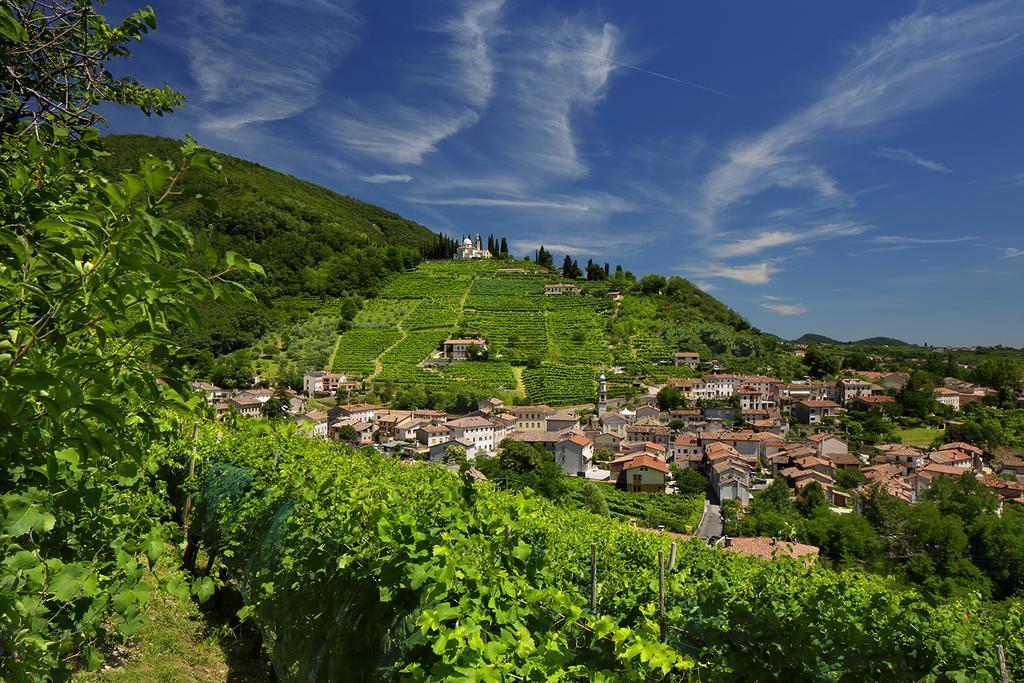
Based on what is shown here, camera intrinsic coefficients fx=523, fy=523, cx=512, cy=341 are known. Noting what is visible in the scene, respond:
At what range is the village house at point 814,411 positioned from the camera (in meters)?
64.8

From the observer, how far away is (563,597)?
217 centimetres

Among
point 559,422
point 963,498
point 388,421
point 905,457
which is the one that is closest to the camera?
point 963,498

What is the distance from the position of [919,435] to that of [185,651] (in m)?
71.7

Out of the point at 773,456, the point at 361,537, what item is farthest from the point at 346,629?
the point at 773,456

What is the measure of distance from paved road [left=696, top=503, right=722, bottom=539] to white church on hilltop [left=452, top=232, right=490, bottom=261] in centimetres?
9115

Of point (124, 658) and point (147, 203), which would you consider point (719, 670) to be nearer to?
point (147, 203)

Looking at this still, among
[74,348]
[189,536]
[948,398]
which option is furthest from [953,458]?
[74,348]

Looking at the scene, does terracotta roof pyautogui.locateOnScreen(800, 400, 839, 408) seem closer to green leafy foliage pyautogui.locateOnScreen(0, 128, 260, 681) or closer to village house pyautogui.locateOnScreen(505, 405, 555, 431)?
village house pyautogui.locateOnScreen(505, 405, 555, 431)

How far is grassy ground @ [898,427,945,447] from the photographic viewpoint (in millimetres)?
54812

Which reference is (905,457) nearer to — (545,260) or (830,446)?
(830,446)

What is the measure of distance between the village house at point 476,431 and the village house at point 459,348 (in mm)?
→ 21023

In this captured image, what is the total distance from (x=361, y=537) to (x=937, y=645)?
11.2 ft

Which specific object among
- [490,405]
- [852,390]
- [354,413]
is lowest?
[354,413]

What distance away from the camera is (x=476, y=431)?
4541cm
